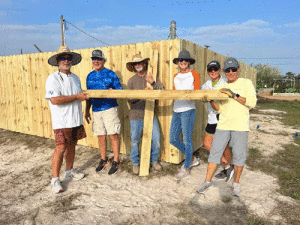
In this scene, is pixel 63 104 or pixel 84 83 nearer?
pixel 63 104

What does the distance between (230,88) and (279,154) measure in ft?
10.8

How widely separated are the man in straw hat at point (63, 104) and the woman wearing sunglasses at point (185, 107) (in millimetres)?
1561

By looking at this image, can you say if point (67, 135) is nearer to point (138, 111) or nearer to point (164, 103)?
point (138, 111)

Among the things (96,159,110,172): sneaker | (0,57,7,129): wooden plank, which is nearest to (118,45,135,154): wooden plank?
(96,159,110,172): sneaker

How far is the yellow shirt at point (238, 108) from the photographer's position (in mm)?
2801

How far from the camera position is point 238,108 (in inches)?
115

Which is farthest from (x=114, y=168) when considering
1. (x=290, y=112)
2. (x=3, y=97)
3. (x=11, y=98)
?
(x=290, y=112)

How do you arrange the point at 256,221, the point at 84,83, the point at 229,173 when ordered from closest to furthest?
the point at 256,221 → the point at 229,173 → the point at 84,83

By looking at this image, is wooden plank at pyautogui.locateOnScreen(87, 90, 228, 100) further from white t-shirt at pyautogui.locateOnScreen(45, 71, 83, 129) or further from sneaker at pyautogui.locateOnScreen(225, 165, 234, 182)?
sneaker at pyautogui.locateOnScreen(225, 165, 234, 182)

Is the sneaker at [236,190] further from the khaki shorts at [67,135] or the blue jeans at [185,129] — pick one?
the khaki shorts at [67,135]

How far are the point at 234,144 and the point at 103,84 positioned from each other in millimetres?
2407

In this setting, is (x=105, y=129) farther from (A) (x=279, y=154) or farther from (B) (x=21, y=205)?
(A) (x=279, y=154)

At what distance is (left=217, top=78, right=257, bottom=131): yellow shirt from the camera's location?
9.19ft

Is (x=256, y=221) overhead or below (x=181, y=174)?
below
